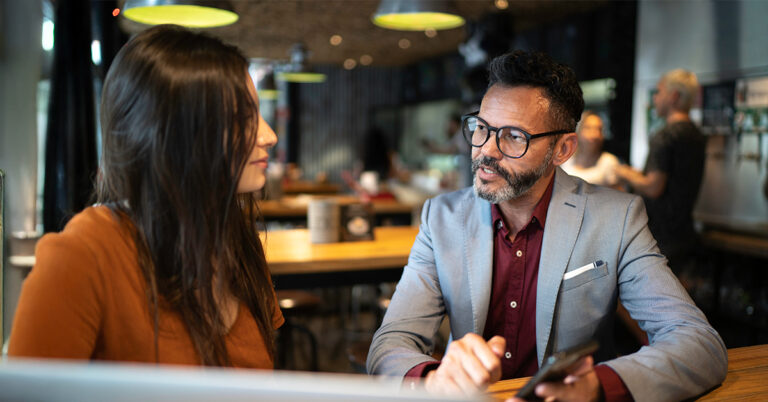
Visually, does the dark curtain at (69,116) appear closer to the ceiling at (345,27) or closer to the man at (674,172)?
the ceiling at (345,27)

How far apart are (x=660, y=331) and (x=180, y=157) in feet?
3.43

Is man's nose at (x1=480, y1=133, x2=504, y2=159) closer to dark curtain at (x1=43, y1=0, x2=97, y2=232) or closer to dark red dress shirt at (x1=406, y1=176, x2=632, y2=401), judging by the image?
dark red dress shirt at (x1=406, y1=176, x2=632, y2=401)

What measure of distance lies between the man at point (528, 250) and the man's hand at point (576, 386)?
357 mm

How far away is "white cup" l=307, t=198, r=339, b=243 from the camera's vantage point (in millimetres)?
2850

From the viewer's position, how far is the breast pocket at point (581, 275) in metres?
1.52

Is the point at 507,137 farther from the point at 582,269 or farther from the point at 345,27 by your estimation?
the point at 345,27

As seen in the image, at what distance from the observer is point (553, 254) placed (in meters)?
1.54

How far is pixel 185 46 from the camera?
1028mm

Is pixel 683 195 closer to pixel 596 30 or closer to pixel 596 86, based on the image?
pixel 596 30

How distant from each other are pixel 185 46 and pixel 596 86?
672 cm

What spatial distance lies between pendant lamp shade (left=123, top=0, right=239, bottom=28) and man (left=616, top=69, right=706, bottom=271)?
2.49 meters

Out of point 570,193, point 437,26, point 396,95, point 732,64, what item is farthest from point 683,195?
point 396,95

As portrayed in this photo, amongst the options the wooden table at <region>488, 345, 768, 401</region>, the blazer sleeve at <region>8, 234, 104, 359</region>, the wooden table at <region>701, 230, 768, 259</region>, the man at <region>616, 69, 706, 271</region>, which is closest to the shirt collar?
the wooden table at <region>488, 345, 768, 401</region>

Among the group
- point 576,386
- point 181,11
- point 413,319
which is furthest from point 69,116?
point 576,386
